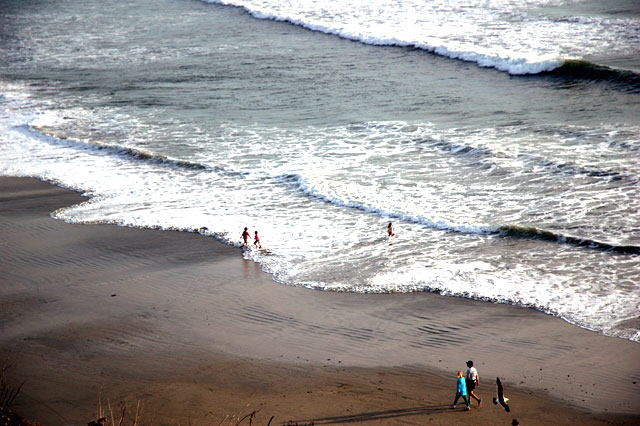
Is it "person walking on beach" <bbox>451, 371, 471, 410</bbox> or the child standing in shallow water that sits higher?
the child standing in shallow water

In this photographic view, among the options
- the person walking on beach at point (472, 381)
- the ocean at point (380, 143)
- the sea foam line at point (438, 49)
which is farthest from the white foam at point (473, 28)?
→ the person walking on beach at point (472, 381)

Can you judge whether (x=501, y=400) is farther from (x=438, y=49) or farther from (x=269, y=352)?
(x=438, y=49)

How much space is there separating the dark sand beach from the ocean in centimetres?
108

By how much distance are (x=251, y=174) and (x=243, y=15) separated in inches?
1239

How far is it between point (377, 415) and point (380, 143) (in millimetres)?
15230

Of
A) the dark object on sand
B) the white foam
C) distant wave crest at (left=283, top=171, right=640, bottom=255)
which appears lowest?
the dark object on sand

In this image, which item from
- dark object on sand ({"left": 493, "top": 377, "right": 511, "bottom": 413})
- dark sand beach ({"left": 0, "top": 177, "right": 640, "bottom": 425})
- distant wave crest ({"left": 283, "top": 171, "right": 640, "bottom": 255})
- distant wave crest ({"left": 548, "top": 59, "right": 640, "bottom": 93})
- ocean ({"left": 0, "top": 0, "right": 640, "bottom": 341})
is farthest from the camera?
distant wave crest ({"left": 548, "top": 59, "right": 640, "bottom": 93})

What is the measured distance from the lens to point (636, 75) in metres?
28.7

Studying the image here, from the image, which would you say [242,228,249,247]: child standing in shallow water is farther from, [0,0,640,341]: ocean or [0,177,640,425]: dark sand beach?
[0,177,640,425]: dark sand beach

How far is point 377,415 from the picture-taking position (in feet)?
36.0

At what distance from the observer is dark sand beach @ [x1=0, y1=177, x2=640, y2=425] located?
11.2 m

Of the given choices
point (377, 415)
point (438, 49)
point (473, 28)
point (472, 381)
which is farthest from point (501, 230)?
point (473, 28)

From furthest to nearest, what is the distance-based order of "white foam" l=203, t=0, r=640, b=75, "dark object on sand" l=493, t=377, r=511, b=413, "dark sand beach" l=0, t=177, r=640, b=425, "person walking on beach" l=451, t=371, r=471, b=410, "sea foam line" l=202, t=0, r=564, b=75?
"white foam" l=203, t=0, r=640, b=75 < "sea foam line" l=202, t=0, r=564, b=75 < "dark sand beach" l=0, t=177, r=640, b=425 < "person walking on beach" l=451, t=371, r=471, b=410 < "dark object on sand" l=493, t=377, r=511, b=413

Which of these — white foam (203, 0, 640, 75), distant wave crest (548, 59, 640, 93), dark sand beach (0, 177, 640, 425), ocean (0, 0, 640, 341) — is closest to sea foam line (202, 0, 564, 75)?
white foam (203, 0, 640, 75)
